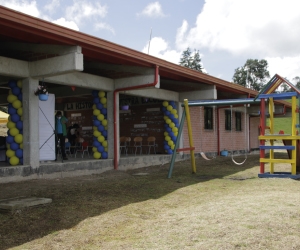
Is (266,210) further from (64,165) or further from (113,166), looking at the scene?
(113,166)

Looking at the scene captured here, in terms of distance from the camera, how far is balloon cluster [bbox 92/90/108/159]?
41.5 feet

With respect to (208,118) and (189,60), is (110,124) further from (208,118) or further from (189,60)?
(189,60)

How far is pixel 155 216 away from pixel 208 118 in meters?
13.2

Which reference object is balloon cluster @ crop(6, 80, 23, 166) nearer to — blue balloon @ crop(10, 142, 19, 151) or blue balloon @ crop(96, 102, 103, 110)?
blue balloon @ crop(10, 142, 19, 151)

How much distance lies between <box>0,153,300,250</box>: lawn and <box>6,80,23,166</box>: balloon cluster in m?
1.01

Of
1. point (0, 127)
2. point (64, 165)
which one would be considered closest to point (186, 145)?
point (64, 165)

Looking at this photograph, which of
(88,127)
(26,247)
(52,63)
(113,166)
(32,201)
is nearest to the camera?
(26,247)

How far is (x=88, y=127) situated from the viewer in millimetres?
18469

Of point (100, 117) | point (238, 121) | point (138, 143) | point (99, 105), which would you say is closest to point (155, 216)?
point (100, 117)

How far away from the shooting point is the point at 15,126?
32.6 feet

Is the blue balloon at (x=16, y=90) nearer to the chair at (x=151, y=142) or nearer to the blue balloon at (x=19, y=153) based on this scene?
the blue balloon at (x=19, y=153)

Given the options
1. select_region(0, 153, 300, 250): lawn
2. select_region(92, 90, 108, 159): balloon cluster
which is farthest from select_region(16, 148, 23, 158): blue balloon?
select_region(92, 90, 108, 159): balloon cluster

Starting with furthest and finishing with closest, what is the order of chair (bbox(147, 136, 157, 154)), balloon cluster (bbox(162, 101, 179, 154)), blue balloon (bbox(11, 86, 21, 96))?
chair (bbox(147, 136, 157, 154)) → balloon cluster (bbox(162, 101, 179, 154)) → blue balloon (bbox(11, 86, 21, 96))

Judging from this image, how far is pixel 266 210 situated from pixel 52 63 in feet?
19.6
